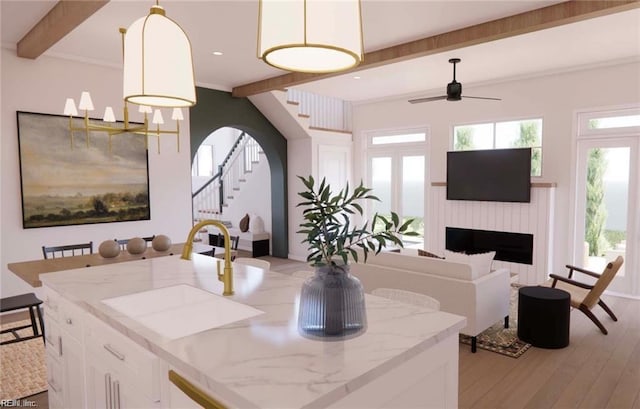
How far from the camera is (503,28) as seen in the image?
3967 mm

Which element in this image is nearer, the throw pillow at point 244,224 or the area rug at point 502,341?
the area rug at point 502,341

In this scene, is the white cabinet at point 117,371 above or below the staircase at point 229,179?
below

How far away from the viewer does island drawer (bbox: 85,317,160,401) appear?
1.49 m

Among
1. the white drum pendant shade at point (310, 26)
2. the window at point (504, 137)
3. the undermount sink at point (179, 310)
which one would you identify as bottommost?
the undermount sink at point (179, 310)

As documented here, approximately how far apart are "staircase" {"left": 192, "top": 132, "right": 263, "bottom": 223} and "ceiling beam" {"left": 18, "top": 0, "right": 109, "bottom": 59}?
4633 millimetres

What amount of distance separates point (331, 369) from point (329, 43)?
97cm

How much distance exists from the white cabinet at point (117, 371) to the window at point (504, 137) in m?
6.26

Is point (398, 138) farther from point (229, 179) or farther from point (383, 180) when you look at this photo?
point (229, 179)

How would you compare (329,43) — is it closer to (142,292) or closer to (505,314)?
(142,292)

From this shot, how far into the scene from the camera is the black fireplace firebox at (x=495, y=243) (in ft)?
20.4

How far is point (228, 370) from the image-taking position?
4.02ft

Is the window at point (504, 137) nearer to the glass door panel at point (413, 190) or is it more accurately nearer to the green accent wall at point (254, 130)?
the glass door panel at point (413, 190)

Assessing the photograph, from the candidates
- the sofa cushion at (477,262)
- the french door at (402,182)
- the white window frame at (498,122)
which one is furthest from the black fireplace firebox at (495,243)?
the sofa cushion at (477,262)

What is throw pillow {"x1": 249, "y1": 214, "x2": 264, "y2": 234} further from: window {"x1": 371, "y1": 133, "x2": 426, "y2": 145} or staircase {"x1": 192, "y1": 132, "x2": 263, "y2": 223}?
window {"x1": 371, "y1": 133, "x2": 426, "y2": 145}
